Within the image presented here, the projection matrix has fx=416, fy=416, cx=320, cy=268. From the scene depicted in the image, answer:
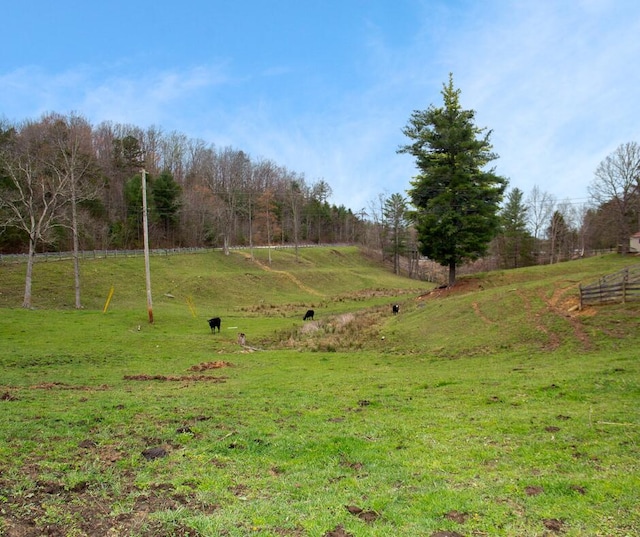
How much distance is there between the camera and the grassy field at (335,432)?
446 cm

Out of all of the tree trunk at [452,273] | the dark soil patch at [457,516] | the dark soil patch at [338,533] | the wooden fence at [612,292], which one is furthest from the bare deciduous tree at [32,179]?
the wooden fence at [612,292]

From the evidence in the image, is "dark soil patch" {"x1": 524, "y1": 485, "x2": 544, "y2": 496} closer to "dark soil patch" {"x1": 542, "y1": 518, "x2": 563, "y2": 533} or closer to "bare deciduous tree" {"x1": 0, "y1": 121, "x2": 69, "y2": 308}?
"dark soil patch" {"x1": 542, "y1": 518, "x2": 563, "y2": 533}

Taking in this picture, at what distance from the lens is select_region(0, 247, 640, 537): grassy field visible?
446cm

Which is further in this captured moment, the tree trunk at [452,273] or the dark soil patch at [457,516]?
the tree trunk at [452,273]

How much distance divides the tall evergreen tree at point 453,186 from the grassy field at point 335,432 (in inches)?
579

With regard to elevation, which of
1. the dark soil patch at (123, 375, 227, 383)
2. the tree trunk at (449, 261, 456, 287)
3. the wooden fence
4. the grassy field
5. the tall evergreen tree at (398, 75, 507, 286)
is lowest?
the dark soil patch at (123, 375, 227, 383)

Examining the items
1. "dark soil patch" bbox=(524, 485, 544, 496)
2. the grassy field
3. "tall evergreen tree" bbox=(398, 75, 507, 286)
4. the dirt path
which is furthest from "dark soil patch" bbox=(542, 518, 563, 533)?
the dirt path

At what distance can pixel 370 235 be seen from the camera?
334ft

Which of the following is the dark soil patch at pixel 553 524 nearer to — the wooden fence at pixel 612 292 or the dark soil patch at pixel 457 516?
the dark soil patch at pixel 457 516

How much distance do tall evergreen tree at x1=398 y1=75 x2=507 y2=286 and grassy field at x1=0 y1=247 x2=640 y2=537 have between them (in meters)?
14.7

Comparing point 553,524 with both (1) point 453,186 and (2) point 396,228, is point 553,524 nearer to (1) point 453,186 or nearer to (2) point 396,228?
(1) point 453,186

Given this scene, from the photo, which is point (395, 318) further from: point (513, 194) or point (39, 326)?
point (513, 194)

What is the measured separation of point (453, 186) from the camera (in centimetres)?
3559

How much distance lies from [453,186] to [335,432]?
31815 mm
